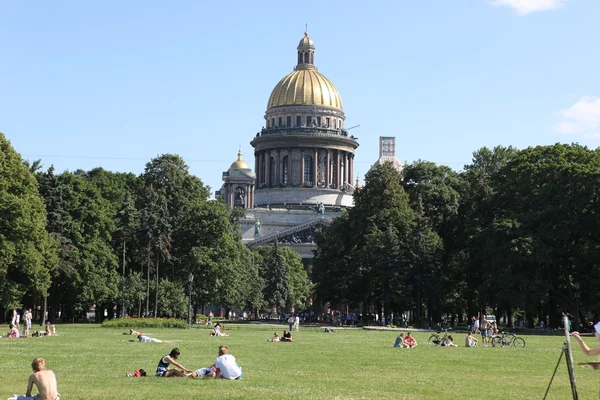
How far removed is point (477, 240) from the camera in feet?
240

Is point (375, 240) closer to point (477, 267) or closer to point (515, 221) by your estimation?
point (477, 267)

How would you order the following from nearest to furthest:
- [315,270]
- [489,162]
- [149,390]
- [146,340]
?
[149,390] → [146,340] → [315,270] → [489,162]

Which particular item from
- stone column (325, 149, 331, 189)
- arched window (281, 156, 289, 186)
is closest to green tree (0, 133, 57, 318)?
arched window (281, 156, 289, 186)

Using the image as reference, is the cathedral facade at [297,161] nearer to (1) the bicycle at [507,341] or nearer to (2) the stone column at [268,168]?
(2) the stone column at [268,168]

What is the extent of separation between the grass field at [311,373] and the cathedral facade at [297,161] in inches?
5272

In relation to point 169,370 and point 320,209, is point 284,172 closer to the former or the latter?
point 320,209

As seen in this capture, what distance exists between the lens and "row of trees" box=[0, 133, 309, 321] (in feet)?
223

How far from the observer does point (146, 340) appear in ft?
143

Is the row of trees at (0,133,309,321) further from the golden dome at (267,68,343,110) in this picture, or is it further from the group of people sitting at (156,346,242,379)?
the golden dome at (267,68,343,110)

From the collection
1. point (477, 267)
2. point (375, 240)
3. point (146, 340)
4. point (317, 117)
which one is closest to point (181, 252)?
point (375, 240)

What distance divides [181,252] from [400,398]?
195ft

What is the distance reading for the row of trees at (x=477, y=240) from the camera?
66125 millimetres

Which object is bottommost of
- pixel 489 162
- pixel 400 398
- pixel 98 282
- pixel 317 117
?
pixel 400 398

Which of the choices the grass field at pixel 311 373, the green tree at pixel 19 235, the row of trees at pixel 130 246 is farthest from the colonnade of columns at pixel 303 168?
the grass field at pixel 311 373
